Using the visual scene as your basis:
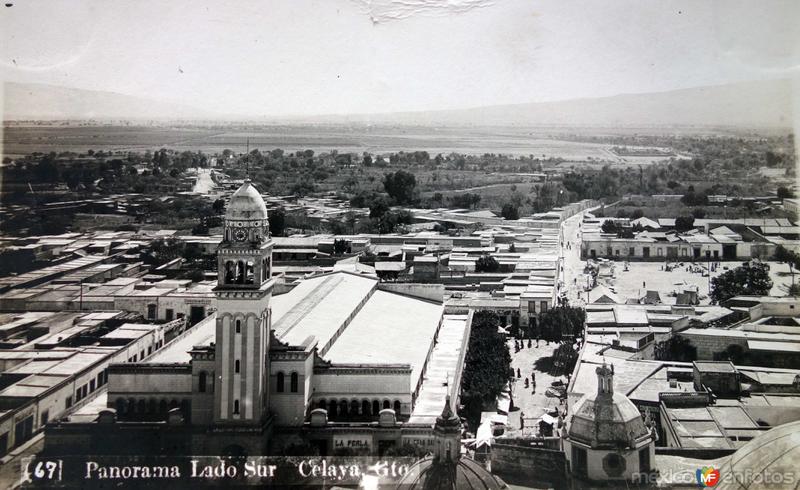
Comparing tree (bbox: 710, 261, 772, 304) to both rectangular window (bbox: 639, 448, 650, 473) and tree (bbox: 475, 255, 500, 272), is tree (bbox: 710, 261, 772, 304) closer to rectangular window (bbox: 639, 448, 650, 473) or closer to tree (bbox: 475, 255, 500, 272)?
tree (bbox: 475, 255, 500, 272)

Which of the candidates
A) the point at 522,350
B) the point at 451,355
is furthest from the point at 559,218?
the point at 451,355

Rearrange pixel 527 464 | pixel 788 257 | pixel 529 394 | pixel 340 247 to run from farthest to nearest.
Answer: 1. pixel 340 247
2. pixel 788 257
3. pixel 529 394
4. pixel 527 464

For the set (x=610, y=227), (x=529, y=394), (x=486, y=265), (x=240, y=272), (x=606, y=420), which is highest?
(x=240, y=272)

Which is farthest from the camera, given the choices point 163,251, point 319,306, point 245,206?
point 163,251

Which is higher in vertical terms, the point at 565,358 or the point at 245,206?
the point at 245,206

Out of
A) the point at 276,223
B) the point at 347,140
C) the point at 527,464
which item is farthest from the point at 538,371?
the point at 347,140

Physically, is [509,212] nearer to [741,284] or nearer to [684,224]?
[684,224]

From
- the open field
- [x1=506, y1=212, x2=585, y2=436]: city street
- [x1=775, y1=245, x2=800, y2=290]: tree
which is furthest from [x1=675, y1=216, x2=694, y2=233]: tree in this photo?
the open field
